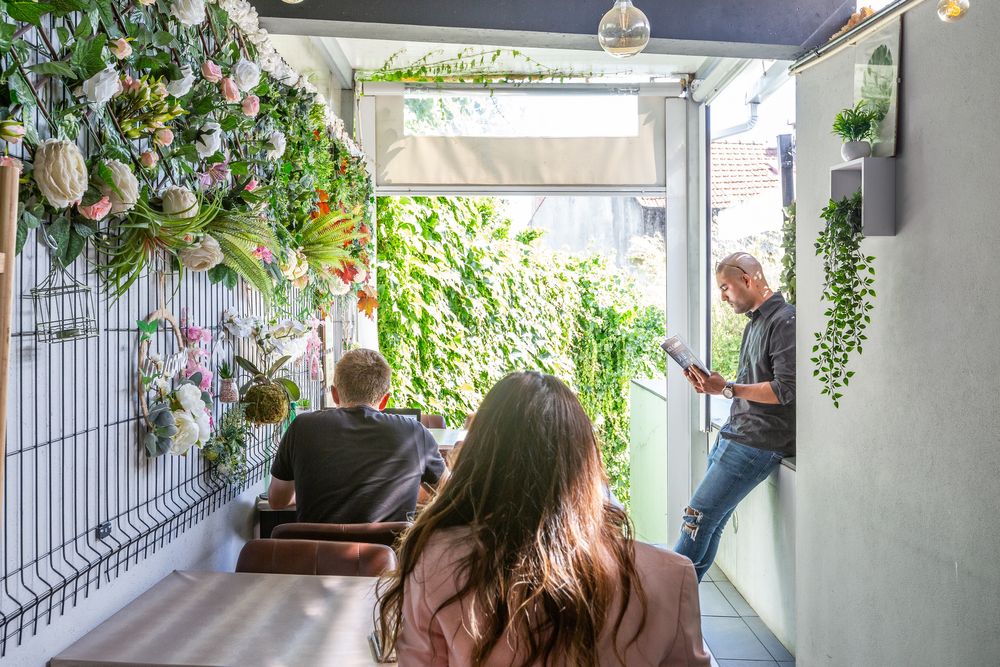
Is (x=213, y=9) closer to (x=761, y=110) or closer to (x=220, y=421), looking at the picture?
(x=220, y=421)

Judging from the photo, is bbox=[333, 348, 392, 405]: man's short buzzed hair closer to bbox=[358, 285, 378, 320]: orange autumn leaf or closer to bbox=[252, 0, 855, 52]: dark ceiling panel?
bbox=[252, 0, 855, 52]: dark ceiling panel

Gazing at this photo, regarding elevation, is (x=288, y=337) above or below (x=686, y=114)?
below

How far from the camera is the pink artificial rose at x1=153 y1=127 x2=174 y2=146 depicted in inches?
82.5

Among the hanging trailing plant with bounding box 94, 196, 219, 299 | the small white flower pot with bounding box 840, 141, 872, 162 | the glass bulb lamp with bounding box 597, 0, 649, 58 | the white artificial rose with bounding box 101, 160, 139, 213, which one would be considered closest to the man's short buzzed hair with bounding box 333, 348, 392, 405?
the hanging trailing plant with bounding box 94, 196, 219, 299

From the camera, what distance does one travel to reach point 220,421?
9.13ft

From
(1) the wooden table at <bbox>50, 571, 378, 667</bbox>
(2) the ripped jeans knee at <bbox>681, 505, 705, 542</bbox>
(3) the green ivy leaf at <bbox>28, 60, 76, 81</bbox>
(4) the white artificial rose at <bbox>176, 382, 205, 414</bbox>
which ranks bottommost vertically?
(2) the ripped jeans knee at <bbox>681, 505, 705, 542</bbox>

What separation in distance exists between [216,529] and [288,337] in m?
0.77

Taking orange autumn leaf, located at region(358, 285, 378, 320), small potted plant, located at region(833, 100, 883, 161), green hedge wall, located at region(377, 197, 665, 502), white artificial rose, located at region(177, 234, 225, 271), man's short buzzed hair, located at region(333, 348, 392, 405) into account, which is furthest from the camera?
green hedge wall, located at region(377, 197, 665, 502)

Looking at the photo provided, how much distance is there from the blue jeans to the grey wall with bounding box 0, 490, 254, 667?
77.9 inches

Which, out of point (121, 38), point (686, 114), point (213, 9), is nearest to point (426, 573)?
point (121, 38)

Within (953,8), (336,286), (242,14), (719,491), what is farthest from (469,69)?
(953,8)

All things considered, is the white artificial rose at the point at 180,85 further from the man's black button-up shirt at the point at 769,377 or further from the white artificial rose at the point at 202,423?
the man's black button-up shirt at the point at 769,377

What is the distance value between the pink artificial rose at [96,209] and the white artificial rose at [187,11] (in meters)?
0.66

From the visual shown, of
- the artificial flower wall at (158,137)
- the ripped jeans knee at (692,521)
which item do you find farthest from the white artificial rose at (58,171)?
the ripped jeans knee at (692,521)
